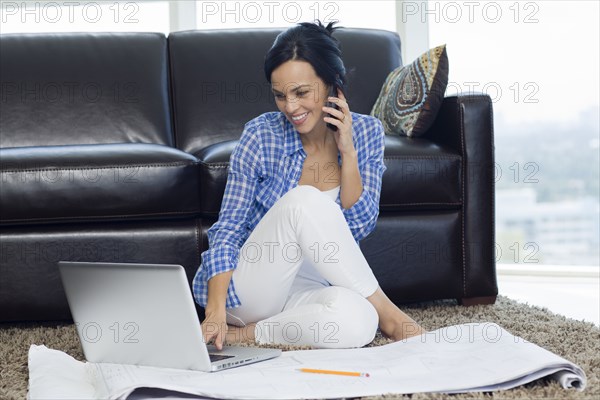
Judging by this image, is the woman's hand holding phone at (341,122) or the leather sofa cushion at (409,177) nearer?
the woman's hand holding phone at (341,122)

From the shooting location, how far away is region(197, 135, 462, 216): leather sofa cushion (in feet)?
7.37

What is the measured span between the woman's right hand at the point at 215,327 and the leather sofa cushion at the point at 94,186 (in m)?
0.62

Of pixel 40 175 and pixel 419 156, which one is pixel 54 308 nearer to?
pixel 40 175

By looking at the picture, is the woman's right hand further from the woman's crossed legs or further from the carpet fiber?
the carpet fiber

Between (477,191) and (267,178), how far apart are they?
2.29ft

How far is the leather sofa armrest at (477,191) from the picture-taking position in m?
2.33

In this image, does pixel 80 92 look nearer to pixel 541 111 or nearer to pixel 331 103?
pixel 331 103

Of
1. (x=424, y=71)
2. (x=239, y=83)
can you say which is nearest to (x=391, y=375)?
(x=424, y=71)

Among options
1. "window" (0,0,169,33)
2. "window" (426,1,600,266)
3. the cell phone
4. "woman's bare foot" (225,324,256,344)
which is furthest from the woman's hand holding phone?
"window" (0,0,169,33)

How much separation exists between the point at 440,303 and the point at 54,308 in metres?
1.06

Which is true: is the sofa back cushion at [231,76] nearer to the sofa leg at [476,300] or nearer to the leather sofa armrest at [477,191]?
the leather sofa armrest at [477,191]

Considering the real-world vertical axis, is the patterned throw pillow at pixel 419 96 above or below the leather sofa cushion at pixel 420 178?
above

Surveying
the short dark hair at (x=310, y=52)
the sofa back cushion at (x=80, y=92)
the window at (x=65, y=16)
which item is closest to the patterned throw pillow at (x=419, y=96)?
the short dark hair at (x=310, y=52)

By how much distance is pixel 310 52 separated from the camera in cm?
184
